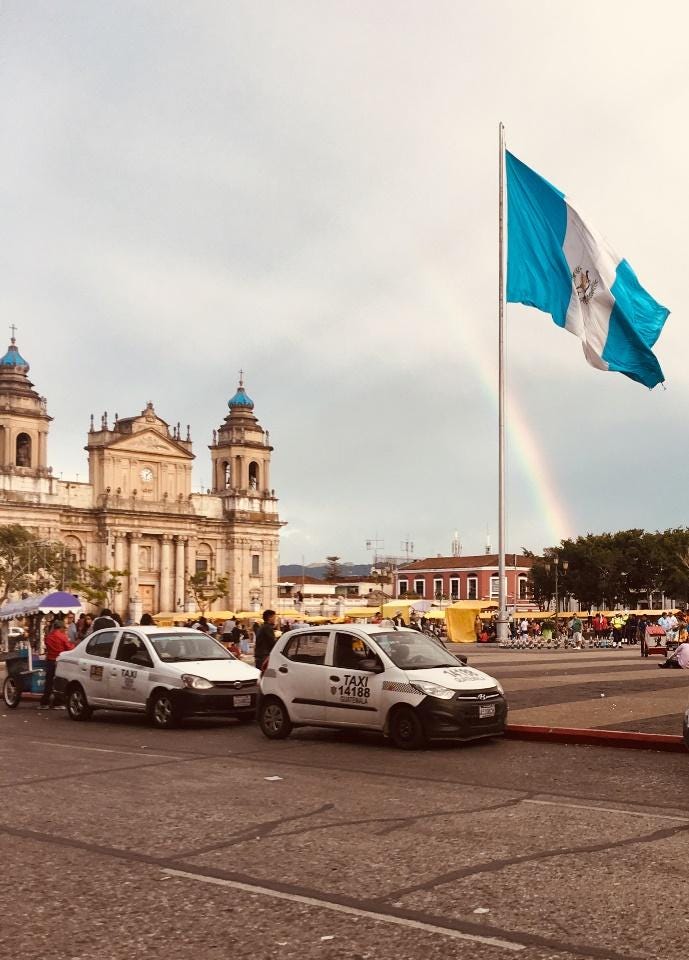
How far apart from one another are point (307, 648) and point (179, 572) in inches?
3528

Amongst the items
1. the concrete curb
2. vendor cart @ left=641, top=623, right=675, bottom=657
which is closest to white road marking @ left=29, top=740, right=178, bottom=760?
the concrete curb

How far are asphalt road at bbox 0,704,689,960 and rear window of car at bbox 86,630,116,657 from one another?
486 cm

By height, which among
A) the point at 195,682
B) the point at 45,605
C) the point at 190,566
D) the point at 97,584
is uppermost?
the point at 190,566

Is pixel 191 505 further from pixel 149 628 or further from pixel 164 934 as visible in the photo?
pixel 164 934

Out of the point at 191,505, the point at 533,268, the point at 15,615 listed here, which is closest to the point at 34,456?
the point at 191,505

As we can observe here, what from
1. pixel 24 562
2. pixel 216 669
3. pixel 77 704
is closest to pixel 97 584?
pixel 24 562

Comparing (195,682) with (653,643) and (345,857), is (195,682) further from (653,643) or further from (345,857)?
(653,643)

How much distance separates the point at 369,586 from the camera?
142 m

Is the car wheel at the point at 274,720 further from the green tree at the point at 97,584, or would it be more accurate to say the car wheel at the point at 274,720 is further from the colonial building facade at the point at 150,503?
the colonial building facade at the point at 150,503

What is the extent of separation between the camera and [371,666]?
523 inches

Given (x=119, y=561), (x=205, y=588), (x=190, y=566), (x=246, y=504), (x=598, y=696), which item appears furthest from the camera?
(x=246, y=504)

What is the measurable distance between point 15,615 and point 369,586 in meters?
104

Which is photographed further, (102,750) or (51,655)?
(51,655)

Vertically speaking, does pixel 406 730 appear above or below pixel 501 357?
below
